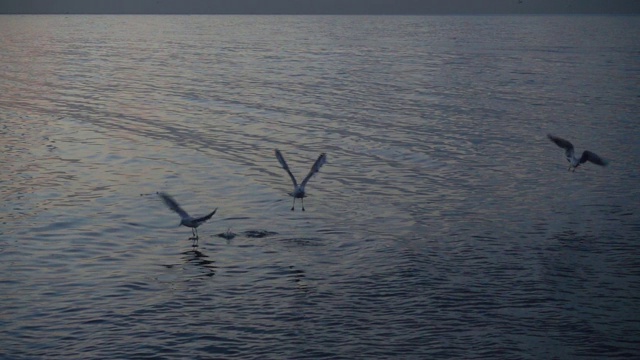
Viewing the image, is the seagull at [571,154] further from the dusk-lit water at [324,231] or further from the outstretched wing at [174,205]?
the outstretched wing at [174,205]

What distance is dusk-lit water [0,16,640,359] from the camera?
16.9 m

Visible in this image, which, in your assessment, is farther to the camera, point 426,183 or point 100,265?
point 426,183

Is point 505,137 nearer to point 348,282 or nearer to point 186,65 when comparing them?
point 348,282

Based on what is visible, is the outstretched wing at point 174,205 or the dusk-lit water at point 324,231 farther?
the outstretched wing at point 174,205

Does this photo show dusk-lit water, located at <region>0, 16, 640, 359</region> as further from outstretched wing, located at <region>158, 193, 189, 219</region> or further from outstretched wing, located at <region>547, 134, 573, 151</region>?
outstretched wing, located at <region>547, 134, 573, 151</region>

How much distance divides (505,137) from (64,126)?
66.2 ft

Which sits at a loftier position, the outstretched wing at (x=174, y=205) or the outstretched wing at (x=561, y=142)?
the outstretched wing at (x=561, y=142)

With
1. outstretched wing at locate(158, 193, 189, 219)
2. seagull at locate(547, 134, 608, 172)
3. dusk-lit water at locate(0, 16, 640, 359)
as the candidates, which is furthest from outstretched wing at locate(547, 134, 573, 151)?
outstretched wing at locate(158, 193, 189, 219)

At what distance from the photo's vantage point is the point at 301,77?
2694 inches

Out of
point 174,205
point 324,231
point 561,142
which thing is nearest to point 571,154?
point 561,142

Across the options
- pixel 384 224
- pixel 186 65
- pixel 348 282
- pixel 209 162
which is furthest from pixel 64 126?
pixel 186 65

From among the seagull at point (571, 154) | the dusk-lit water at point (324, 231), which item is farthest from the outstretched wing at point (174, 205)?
the seagull at point (571, 154)

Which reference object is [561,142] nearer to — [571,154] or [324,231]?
[571,154]

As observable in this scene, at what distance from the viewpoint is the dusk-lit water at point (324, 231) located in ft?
55.3
